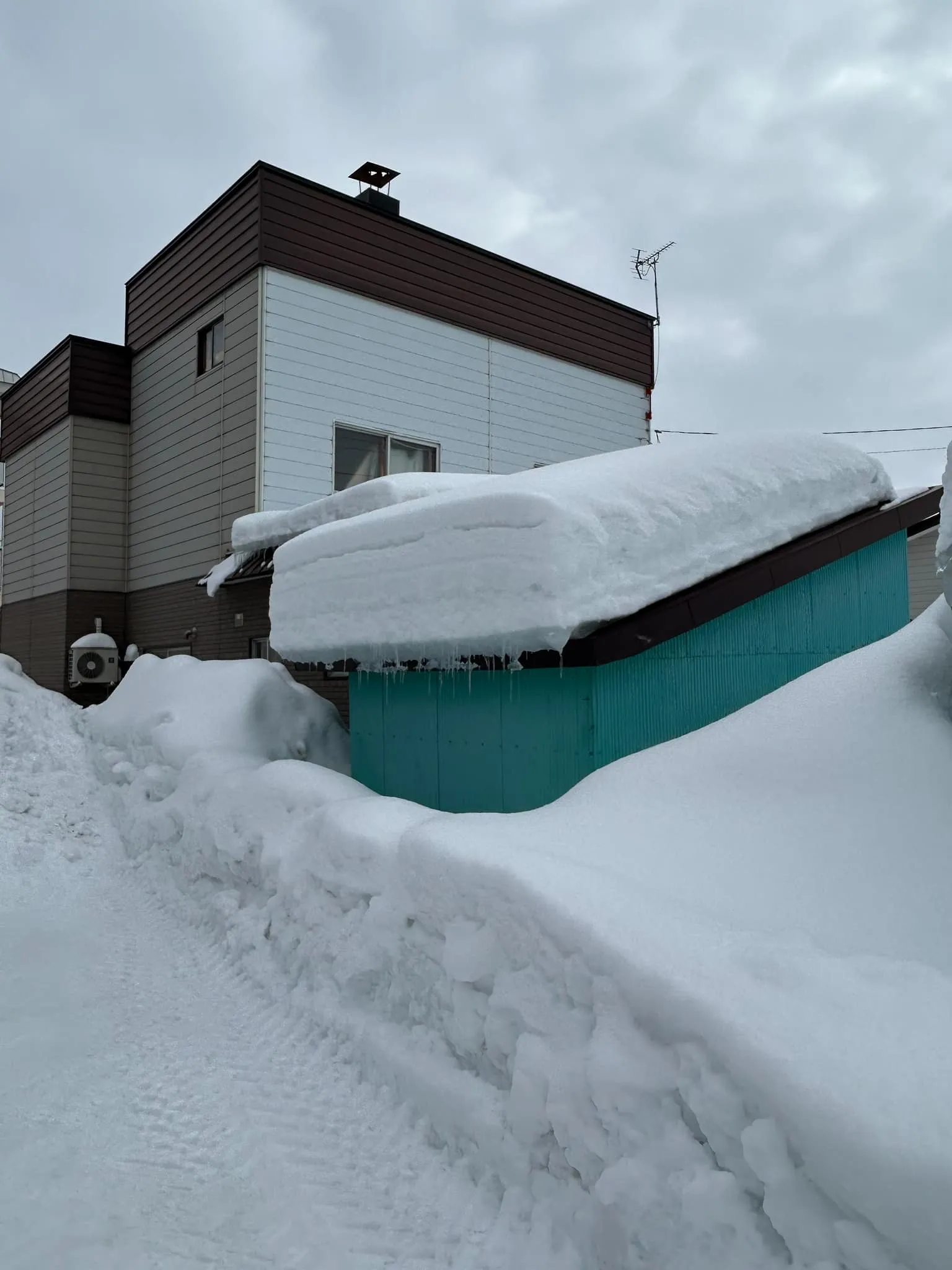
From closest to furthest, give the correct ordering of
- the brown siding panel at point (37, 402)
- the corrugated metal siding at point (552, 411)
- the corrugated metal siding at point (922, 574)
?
1. the corrugated metal siding at point (552, 411)
2. the brown siding panel at point (37, 402)
3. the corrugated metal siding at point (922, 574)

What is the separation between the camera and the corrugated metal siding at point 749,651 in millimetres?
4785

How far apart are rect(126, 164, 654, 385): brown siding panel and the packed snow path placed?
25.0 ft

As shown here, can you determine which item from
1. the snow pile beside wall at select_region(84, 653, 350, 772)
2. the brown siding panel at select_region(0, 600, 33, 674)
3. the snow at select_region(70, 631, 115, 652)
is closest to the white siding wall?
the snow pile beside wall at select_region(84, 653, 350, 772)

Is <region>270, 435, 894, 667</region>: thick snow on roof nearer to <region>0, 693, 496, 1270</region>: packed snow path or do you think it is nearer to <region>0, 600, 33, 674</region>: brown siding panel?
<region>0, 693, 496, 1270</region>: packed snow path

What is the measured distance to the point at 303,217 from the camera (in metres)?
9.74

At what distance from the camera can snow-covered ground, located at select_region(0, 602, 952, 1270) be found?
2080 millimetres

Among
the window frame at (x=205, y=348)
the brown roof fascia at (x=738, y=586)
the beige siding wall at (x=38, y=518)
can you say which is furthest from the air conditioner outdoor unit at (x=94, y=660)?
the brown roof fascia at (x=738, y=586)

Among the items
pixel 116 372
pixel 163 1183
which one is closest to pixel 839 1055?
pixel 163 1183

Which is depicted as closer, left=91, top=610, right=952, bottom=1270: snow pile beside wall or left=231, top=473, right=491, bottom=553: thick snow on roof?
left=91, top=610, right=952, bottom=1270: snow pile beside wall

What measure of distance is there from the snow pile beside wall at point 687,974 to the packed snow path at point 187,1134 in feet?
0.64

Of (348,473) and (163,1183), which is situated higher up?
(348,473)

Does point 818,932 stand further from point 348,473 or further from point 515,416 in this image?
point 515,416

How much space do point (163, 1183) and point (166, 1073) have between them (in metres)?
0.76

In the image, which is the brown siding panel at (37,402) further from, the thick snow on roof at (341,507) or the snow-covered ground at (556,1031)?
the snow-covered ground at (556,1031)
